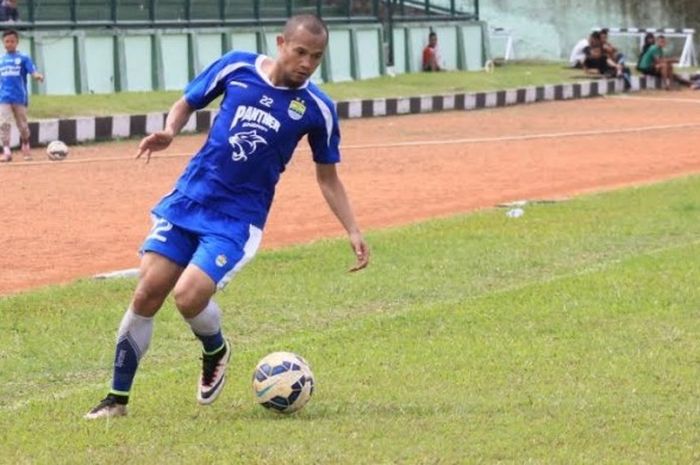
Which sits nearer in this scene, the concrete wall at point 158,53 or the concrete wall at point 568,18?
the concrete wall at point 158,53

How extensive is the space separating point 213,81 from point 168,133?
386 millimetres

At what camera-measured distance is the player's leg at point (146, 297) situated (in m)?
7.11

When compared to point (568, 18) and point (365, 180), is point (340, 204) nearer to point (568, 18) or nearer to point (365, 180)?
point (365, 180)

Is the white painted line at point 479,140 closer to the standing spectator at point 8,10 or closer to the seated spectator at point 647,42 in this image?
the standing spectator at point 8,10

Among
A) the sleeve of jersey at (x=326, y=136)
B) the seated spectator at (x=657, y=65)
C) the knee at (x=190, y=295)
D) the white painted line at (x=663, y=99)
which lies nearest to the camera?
the knee at (x=190, y=295)

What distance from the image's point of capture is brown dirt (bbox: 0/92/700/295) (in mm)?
14070

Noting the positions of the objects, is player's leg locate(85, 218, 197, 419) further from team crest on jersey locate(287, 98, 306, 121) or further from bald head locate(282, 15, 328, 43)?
bald head locate(282, 15, 328, 43)

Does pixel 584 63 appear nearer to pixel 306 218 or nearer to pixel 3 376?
pixel 306 218

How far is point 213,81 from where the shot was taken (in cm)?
729

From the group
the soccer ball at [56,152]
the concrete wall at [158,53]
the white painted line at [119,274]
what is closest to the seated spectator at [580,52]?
the concrete wall at [158,53]

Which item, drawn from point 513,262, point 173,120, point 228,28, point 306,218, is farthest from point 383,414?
point 228,28

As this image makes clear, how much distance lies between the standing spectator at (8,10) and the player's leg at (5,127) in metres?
6.60

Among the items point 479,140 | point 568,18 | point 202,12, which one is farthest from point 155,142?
point 568,18

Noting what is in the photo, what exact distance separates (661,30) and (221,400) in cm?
3769
